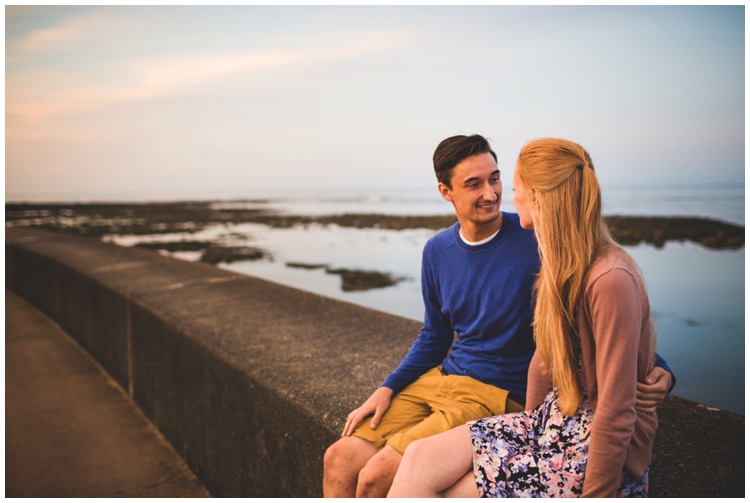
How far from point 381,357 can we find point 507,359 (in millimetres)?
1018

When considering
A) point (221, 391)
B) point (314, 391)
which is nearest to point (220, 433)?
point (221, 391)

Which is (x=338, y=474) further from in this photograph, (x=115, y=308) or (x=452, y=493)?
(x=115, y=308)

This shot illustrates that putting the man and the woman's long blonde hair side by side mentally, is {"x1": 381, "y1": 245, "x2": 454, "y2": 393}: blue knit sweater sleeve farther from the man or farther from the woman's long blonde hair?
the woman's long blonde hair

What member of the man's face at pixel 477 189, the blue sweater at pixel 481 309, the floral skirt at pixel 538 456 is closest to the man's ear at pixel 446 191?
the man's face at pixel 477 189

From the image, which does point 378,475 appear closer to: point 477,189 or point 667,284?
point 477,189

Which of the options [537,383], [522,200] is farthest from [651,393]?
[522,200]

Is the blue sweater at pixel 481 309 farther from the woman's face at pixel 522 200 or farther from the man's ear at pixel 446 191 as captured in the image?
the woman's face at pixel 522 200

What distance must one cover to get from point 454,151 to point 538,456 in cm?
126

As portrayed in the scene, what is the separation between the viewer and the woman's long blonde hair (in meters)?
1.57

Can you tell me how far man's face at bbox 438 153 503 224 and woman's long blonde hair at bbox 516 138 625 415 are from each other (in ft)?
1.69

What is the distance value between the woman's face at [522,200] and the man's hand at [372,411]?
2.80 ft

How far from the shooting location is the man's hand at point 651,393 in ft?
5.01

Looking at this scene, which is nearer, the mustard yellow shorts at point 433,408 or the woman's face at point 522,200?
the woman's face at point 522,200

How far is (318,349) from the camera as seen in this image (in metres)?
3.12
